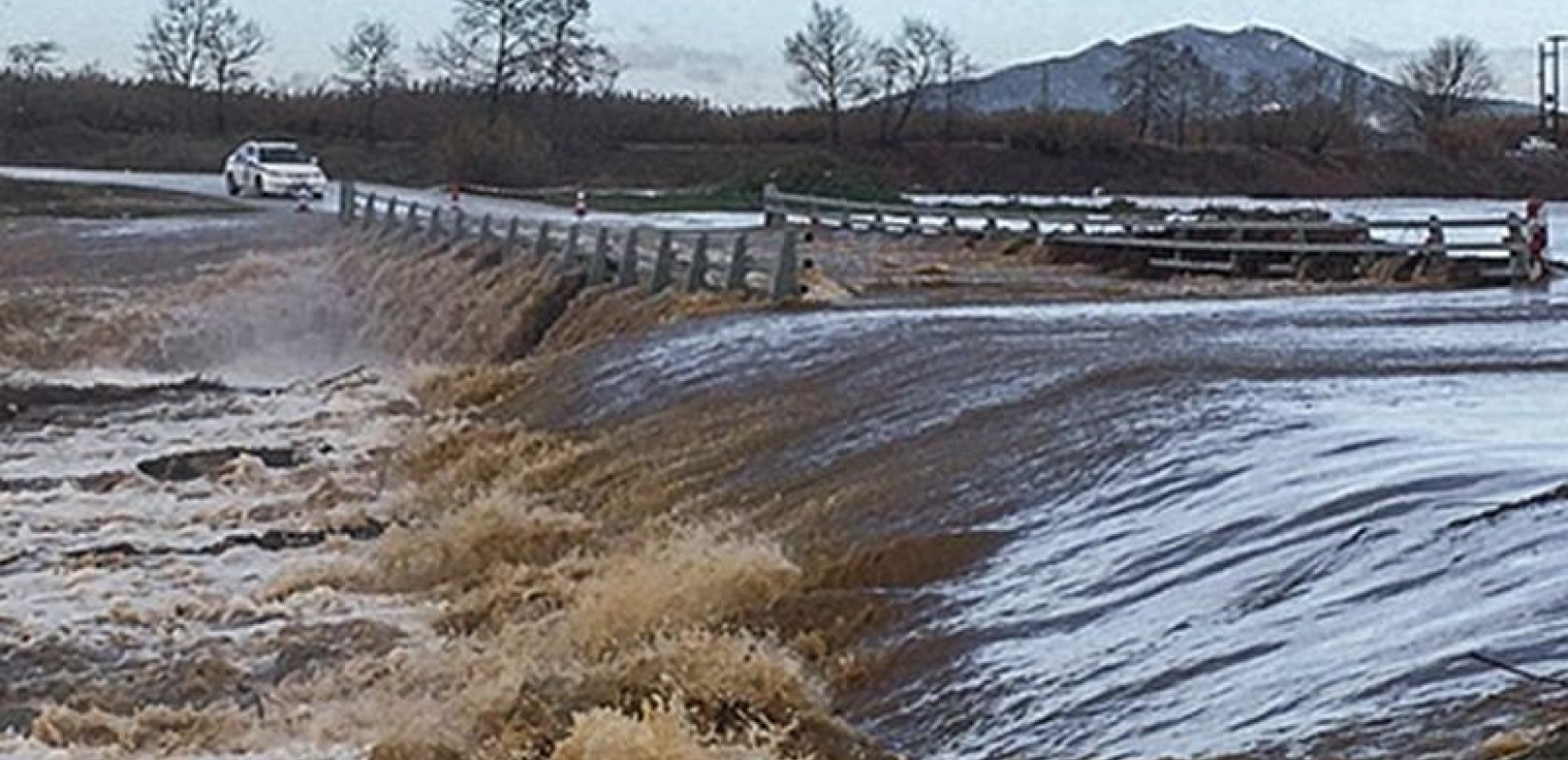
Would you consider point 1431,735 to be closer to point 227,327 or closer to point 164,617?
point 164,617

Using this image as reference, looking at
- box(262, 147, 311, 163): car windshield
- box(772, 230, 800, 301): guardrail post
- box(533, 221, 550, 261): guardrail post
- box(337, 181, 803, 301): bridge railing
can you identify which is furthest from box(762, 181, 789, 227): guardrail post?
box(772, 230, 800, 301): guardrail post

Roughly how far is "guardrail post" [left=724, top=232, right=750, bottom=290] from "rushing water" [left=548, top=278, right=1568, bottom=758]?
5645 millimetres

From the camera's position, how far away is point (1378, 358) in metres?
17.9

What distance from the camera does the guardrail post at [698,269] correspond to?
84.3ft

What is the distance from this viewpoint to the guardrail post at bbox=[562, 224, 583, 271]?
29.2 m

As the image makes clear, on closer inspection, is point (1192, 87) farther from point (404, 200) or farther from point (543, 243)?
point (543, 243)

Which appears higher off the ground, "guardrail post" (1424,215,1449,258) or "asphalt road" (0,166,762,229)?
"guardrail post" (1424,215,1449,258)

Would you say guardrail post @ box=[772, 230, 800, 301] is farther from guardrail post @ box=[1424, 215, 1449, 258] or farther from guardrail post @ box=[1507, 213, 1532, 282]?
guardrail post @ box=[1424, 215, 1449, 258]

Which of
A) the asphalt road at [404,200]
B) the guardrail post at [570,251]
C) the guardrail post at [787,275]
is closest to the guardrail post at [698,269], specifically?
Answer: the guardrail post at [787,275]

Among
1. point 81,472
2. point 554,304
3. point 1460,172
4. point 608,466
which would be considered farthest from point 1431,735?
point 1460,172

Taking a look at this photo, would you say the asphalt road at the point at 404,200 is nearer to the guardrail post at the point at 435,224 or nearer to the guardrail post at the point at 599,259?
the guardrail post at the point at 435,224

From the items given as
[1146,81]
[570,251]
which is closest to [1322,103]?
[1146,81]

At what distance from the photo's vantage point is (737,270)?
2562 centimetres

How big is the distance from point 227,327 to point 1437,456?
25.9m
